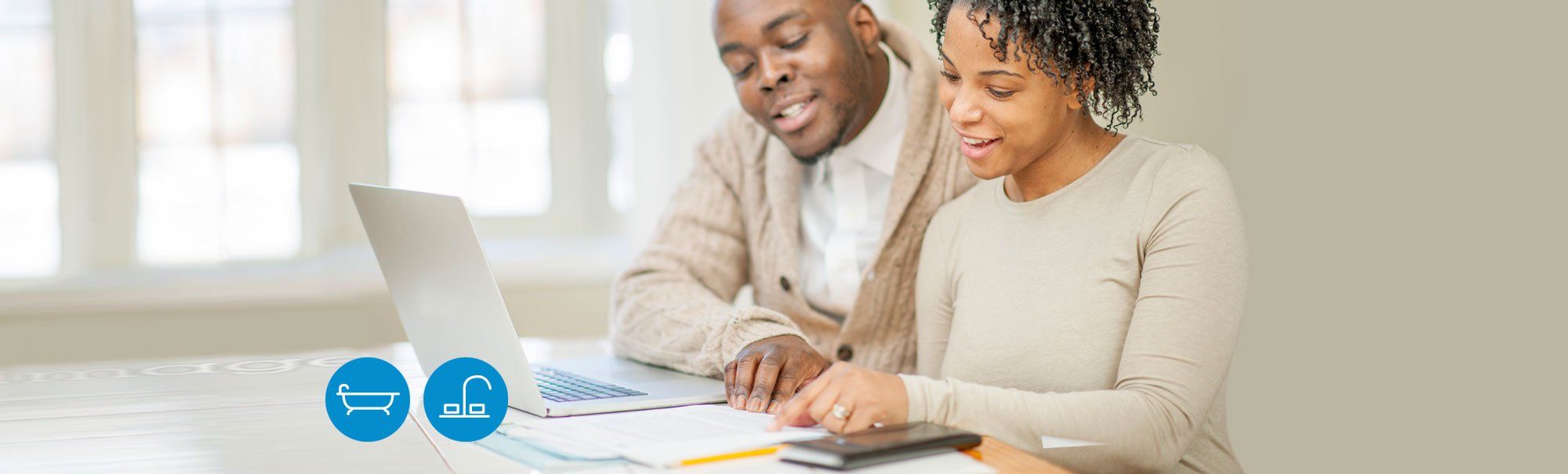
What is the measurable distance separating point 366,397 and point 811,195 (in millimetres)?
928

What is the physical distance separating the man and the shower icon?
Answer: 46 cm

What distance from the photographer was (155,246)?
3.61m

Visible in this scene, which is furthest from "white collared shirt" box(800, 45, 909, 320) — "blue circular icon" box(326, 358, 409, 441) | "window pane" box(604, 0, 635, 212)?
"window pane" box(604, 0, 635, 212)

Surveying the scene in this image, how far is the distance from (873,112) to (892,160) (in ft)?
0.26

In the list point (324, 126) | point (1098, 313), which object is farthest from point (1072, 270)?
point (324, 126)

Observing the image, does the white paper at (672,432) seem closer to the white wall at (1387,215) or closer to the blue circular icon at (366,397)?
the blue circular icon at (366,397)

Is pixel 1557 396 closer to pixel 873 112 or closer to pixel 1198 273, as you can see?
pixel 1198 273

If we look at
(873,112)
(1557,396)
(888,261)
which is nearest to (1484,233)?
(1557,396)

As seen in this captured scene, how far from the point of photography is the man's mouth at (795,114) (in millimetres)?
1803

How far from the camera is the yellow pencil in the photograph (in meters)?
1.01

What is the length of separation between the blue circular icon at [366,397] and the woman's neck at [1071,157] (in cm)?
69

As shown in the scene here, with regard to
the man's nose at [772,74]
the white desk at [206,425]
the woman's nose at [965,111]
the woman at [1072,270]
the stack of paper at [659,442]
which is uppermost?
the man's nose at [772,74]

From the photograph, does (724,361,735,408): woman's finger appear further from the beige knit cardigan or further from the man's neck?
the man's neck

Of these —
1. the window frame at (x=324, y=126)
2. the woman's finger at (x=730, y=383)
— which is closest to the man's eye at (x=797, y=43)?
the woman's finger at (x=730, y=383)
